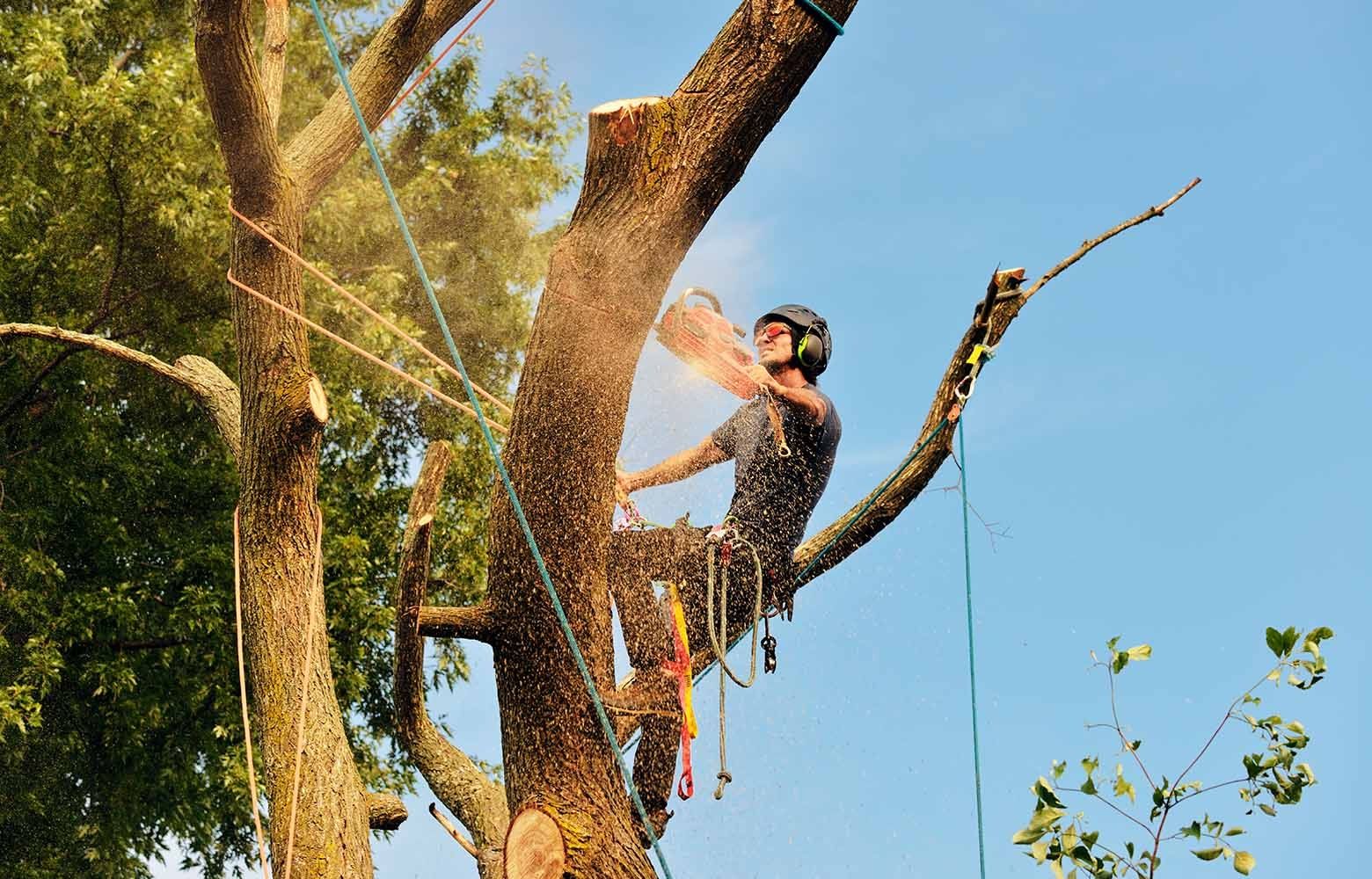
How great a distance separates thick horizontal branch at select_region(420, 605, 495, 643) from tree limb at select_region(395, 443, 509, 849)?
0.92ft

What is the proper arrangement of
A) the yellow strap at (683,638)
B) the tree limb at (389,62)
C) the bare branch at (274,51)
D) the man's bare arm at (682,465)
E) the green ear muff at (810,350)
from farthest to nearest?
the bare branch at (274,51), the tree limb at (389,62), the man's bare arm at (682,465), the green ear muff at (810,350), the yellow strap at (683,638)

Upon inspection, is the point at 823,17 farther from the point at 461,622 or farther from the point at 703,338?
the point at 461,622

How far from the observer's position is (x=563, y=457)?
3.04 metres

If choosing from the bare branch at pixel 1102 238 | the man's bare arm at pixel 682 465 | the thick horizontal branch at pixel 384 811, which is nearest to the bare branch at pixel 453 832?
the thick horizontal branch at pixel 384 811

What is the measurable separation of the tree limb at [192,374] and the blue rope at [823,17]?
313 cm

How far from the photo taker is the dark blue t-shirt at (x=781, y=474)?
372cm

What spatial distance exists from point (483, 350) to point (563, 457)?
734 centimetres

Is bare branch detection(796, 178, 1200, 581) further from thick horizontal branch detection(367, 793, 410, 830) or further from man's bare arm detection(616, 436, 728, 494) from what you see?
thick horizontal branch detection(367, 793, 410, 830)

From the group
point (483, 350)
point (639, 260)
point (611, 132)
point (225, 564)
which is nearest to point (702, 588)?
point (639, 260)

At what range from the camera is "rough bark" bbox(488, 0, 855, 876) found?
2.96 m

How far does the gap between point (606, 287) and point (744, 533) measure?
3.31 feet

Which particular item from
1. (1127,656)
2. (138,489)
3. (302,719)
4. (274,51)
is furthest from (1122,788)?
(138,489)

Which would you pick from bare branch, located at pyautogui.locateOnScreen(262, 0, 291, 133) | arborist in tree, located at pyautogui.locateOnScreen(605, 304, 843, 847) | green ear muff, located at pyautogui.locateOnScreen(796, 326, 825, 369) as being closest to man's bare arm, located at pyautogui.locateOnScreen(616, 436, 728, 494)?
arborist in tree, located at pyautogui.locateOnScreen(605, 304, 843, 847)

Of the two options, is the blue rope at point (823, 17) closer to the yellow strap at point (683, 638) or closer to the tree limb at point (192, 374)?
the yellow strap at point (683, 638)
